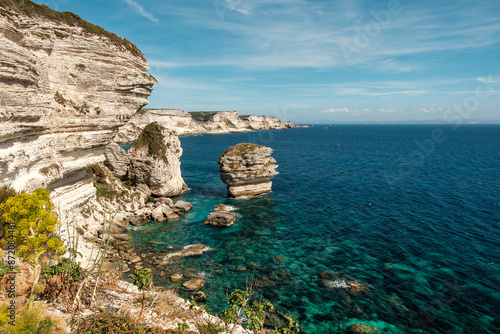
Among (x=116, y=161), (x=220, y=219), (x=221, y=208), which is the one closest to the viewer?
(x=220, y=219)

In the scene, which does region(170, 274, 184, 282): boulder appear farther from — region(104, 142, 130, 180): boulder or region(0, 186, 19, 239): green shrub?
region(104, 142, 130, 180): boulder

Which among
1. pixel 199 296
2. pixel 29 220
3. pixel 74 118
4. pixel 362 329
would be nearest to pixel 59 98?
pixel 74 118

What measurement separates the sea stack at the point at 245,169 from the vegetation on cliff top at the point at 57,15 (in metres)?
22.2

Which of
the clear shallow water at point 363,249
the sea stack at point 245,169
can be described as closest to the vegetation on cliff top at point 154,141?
the clear shallow water at point 363,249

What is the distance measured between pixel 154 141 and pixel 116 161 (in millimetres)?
6844

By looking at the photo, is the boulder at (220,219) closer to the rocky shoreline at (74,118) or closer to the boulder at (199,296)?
the rocky shoreline at (74,118)

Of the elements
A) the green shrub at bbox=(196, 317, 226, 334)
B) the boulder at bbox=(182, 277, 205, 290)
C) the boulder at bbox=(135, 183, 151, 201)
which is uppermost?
the green shrub at bbox=(196, 317, 226, 334)

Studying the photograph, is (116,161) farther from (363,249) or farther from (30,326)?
(363,249)

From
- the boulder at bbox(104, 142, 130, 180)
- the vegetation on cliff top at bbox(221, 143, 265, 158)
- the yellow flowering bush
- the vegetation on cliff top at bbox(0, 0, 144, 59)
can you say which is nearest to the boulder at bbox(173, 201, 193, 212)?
the boulder at bbox(104, 142, 130, 180)

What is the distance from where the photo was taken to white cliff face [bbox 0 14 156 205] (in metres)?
17.0

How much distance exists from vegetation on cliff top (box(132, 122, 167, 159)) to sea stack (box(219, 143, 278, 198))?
10153mm

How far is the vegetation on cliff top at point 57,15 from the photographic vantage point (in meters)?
20.1

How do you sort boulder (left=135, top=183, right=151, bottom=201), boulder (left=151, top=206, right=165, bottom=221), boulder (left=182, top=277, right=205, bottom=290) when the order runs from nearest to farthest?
1. boulder (left=182, top=277, right=205, bottom=290)
2. boulder (left=151, top=206, right=165, bottom=221)
3. boulder (left=135, top=183, right=151, bottom=201)

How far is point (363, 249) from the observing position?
27.9 meters
